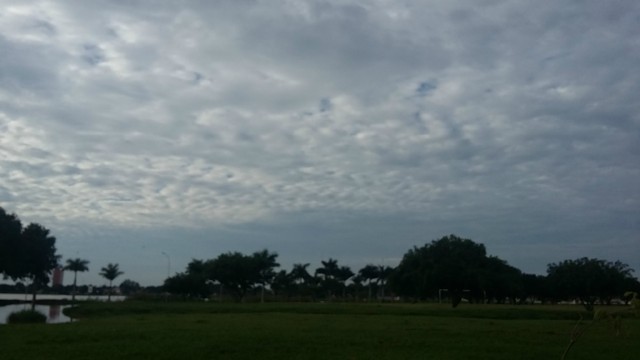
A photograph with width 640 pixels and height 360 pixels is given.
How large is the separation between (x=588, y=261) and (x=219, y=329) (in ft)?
273

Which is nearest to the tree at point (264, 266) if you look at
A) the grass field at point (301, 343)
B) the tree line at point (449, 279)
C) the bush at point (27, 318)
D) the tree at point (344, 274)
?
the tree line at point (449, 279)

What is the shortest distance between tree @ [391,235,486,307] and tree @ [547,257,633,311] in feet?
55.7

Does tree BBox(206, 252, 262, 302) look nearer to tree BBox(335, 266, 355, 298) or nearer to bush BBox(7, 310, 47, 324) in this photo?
tree BBox(335, 266, 355, 298)

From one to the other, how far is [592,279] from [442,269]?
26.0 m

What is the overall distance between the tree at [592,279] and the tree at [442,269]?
17.0 metres

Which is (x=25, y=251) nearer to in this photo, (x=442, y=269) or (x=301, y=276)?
(x=442, y=269)

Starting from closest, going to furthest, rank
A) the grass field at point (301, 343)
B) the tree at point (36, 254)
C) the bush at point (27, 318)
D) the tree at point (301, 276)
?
the grass field at point (301, 343) → the bush at point (27, 318) → the tree at point (36, 254) → the tree at point (301, 276)

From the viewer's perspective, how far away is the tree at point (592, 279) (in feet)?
330

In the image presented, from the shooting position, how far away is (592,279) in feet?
335

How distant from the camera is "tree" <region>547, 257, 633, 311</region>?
101m

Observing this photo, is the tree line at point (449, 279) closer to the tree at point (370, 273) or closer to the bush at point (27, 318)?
the tree at point (370, 273)

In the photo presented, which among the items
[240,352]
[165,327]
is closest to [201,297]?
[165,327]

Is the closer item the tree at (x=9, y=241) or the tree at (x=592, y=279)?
the tree at (x=9, y=241)

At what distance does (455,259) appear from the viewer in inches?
3676
